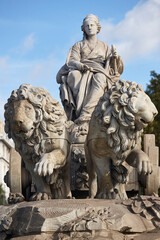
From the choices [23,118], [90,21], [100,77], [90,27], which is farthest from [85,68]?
[23,118]

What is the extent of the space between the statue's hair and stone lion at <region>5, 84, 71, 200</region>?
0.78 m

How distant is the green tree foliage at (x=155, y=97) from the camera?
20484 mm

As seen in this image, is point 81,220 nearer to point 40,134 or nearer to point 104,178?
point 104,178

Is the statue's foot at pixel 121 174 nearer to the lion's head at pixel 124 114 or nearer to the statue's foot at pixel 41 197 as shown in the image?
the lion's head at pixel 124 114

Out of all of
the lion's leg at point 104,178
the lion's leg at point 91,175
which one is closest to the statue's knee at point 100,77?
the lion's leg at point 91,175

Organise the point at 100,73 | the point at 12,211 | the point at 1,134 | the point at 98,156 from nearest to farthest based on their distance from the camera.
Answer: the point at 12,211 → the point at 98,156 → the point at 100,73 → the point at 1,134

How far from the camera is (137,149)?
29.2 ft

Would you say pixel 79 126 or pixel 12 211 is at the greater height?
pixel 79 126

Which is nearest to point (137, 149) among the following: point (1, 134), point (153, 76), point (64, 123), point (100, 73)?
point (64, 123)

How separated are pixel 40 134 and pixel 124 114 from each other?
1392 mm

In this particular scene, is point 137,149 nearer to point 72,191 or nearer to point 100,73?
point 72,191

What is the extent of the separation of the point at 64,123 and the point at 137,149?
120 cm

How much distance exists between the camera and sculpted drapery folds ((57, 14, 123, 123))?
11008 millimetres

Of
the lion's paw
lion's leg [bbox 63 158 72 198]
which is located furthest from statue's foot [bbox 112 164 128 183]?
lion's leg [bbox 63 158 72 198]
